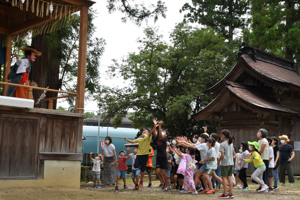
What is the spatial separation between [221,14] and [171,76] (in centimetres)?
1385

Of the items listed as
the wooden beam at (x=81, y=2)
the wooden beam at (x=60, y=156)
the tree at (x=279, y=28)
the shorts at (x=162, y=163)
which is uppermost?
the tree at (x=279, y=28)

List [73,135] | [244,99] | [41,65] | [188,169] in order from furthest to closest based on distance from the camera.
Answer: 1. [244,99]
2. [41,65]
3. [73,135]
4. [188,169]

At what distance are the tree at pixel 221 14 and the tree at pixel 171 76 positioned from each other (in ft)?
33.9

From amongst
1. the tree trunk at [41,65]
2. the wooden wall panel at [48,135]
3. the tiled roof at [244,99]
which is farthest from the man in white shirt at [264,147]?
the tree trunk at [41,65]

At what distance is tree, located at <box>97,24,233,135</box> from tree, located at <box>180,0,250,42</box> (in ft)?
33.9

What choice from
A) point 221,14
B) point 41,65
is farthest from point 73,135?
point 221,14

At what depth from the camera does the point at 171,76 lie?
22.4m

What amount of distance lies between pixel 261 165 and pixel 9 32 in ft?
29.7

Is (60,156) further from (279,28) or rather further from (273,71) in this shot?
(279,28)

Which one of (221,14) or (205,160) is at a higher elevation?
(221,14)

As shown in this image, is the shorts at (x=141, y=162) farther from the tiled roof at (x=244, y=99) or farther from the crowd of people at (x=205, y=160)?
the tiled roof at (x=244, y=99)

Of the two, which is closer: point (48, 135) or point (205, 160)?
point (205, 160)

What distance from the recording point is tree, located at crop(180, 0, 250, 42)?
3256cm

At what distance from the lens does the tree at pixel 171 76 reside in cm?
2145
